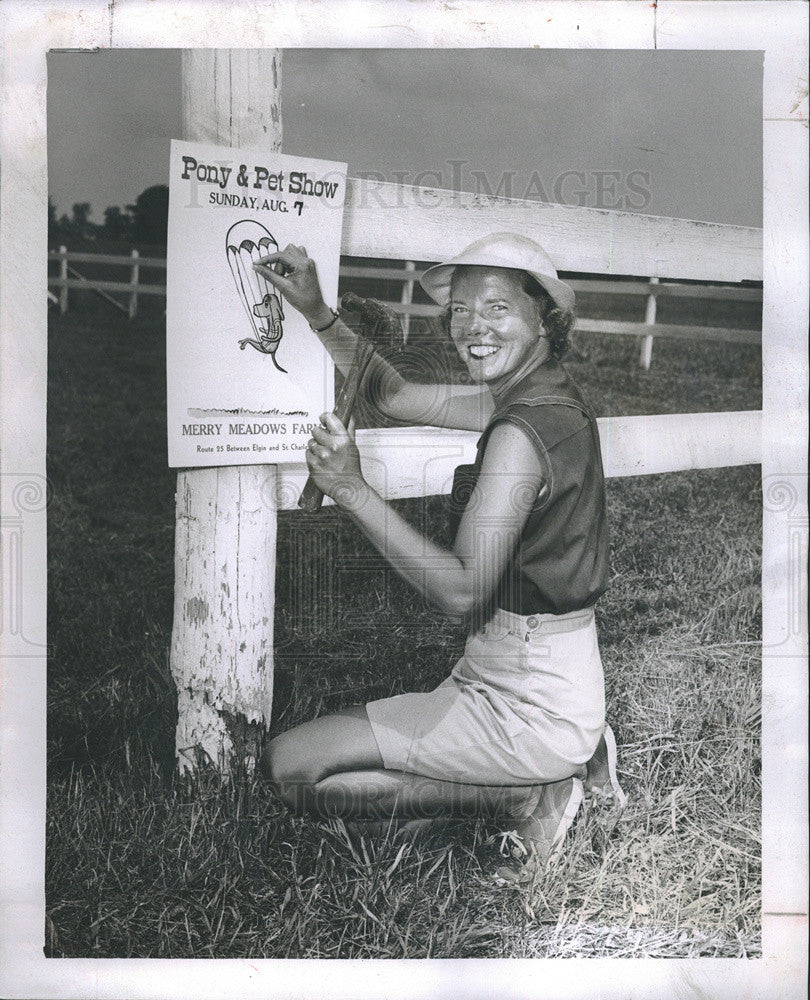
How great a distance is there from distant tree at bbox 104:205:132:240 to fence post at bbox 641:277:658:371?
1.28 meters

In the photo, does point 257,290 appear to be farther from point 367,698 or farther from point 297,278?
point 367,698

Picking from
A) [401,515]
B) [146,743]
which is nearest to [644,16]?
[401,515]

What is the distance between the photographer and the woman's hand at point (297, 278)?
7.80 ft

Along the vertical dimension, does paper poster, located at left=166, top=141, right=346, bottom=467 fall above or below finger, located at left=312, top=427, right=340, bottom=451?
above

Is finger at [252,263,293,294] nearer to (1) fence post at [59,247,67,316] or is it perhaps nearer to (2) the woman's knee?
(1) fence post at [59,247,67,316]

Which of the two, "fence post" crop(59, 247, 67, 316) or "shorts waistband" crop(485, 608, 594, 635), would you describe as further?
"fence post" crop(59, 247, 67, 316)

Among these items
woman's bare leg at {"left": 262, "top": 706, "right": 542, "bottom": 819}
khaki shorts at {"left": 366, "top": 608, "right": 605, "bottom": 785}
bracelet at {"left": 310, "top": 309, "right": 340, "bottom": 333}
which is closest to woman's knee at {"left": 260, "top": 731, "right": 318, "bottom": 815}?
woman's bare leg at {"left": 262, "top": 706, "right": 542, "bottom": 819}

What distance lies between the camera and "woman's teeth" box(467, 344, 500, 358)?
2381mm

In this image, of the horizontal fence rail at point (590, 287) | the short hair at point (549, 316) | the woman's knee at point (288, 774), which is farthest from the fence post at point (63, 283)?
the woman's knee at point (288, 774)

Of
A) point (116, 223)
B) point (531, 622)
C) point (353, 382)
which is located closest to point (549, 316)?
point (353, 382)

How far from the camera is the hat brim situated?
7.78 ft

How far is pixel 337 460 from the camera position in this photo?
240 cm

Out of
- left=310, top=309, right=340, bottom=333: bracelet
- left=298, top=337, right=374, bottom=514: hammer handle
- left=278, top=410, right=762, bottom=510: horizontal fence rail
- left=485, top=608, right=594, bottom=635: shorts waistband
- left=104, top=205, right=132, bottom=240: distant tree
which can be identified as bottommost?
left=485, top=608, right=594, bottom=635: shorts waistband

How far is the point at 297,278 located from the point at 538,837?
1469mm
